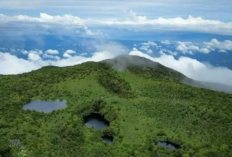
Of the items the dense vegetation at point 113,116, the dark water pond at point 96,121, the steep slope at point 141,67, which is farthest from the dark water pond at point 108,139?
the steep slope at point 141,67

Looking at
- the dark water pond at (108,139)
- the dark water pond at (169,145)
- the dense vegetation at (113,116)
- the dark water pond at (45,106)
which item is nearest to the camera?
the dense vegetation at (113,116)

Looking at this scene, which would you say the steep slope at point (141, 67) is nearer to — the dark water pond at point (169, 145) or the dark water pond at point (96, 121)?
the dark water pond at point (96, 121)

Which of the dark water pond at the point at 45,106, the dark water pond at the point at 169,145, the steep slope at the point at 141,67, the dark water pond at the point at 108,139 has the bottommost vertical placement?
the dark water pond at the point at 108,139

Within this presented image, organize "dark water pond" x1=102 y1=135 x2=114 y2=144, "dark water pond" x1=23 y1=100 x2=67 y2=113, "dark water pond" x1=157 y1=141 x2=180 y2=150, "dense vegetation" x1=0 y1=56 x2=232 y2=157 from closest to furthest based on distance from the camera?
1. "dense vegetation" x1=0 y1=56 x2=232 y2=157
2. "dark water pond" x1=157 y1=141 x2=180 y2=150
3. "dark water pond" x1=102 y1=135 x2=114 y2=144
4. "dark water pond" x1=23 y1=100 x2=67 y2=113

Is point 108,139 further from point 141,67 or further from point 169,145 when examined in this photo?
point 141,67

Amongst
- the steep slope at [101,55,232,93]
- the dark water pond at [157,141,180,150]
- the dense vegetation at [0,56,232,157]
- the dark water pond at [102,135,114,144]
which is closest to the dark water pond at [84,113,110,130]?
the dense vegetation at [0,56,232,157]

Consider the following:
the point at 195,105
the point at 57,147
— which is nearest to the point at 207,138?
the point at 195,105

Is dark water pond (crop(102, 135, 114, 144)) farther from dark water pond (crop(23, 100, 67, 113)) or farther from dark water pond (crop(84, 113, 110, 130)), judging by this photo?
dark water pond (crop(23, 100, 67, 113))
